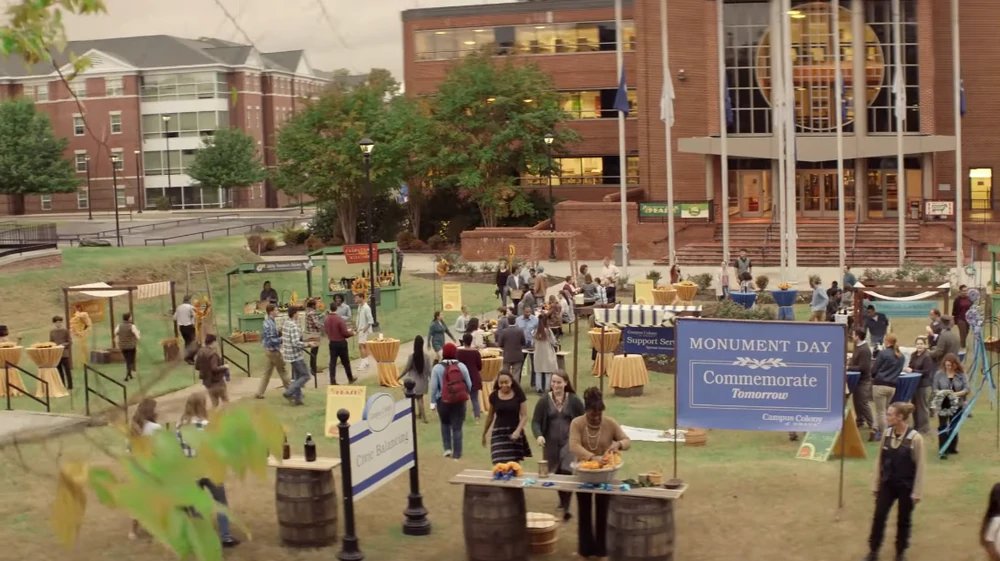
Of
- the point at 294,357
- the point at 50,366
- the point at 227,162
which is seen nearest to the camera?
the point at 294,357

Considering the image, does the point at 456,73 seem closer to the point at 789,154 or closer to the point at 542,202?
the point at 542,202

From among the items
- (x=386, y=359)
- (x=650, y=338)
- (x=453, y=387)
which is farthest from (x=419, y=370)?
(x=650, y=338)

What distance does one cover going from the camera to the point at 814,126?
58.3 m

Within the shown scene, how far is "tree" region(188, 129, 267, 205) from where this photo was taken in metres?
90.0

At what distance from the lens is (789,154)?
45.7 meters

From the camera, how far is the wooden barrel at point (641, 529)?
12.1m

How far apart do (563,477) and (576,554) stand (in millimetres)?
787

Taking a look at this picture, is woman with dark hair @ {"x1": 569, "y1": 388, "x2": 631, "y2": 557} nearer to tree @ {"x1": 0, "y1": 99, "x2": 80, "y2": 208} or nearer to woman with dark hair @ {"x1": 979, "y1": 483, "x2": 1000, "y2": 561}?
woman with dark hair @ {"x1": 979, "y1": 483, "x2": 1000, "y2": 561}

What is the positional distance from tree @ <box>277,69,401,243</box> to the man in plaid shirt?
40.8 meters

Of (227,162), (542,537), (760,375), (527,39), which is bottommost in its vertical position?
(542,537)

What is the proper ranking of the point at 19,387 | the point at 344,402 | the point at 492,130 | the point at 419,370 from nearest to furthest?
the point at 344,402, the point at 419,370, the point at 19,387, the point at 492,130

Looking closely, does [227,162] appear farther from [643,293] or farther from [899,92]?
[643,293]

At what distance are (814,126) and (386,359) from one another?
36.5 m

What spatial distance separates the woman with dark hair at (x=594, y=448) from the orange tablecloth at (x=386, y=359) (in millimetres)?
12963
